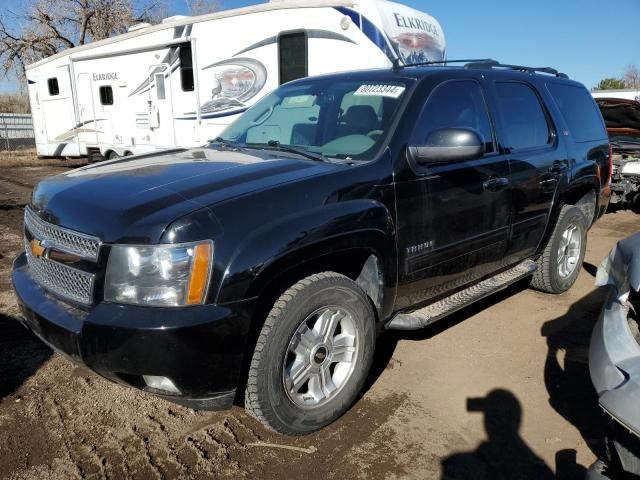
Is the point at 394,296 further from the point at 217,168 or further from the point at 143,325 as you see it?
the point at 143,325

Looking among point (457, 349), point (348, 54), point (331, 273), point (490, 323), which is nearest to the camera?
point (331, 273)

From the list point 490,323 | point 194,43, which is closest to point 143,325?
point 490,323

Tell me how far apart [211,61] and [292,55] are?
1.69 metres

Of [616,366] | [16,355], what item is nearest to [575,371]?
[616,366]

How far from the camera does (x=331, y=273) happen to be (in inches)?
112

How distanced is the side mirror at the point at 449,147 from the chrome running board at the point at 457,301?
1.01m

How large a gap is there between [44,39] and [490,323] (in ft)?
104

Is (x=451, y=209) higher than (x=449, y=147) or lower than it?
lower

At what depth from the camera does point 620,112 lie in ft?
34.0

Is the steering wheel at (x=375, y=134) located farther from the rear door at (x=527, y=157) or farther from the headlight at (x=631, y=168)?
the headlight at (x=631, y=168)

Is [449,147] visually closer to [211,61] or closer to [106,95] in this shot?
[211,61]

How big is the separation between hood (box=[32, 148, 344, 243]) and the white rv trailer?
4668 millimetres

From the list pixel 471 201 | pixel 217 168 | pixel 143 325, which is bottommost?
pixel 143 325

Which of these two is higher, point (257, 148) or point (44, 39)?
point (44, 39)
